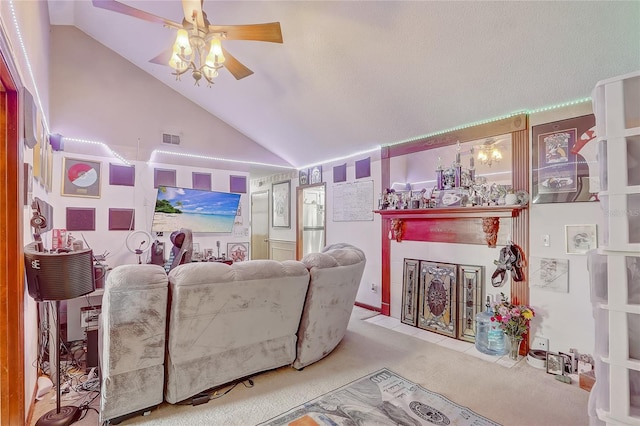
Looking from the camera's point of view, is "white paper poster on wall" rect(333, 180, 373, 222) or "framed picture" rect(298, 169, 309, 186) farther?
"framed picture" rect(298, 169, 309, 186)

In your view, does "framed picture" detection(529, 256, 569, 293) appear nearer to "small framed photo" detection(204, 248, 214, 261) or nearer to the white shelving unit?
the white shelving unit

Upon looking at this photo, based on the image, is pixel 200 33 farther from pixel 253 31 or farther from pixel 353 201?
pixel 353 201

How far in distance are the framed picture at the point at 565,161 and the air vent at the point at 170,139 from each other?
4.62m

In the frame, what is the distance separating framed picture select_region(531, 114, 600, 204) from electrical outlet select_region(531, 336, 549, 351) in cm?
133

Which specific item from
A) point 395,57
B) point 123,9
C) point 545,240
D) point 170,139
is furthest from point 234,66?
point 545,240

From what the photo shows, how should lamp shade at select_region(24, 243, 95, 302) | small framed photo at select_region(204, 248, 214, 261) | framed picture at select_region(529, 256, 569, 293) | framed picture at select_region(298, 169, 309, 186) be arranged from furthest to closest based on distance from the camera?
framed picture at select_region(298, 169, 309, 186)
small framed photo at select_region(204, 248, 214, 261)
framed picture at select_region(529, 256, 569, 293)
lamp shade at select_region(24, 243, 95, 302)

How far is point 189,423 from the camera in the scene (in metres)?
1.94

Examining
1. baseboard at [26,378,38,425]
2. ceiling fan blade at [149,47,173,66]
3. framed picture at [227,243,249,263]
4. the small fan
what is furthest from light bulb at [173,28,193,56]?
framed picture at [227,243,249,263]

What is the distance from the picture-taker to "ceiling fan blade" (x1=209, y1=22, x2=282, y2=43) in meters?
2.17

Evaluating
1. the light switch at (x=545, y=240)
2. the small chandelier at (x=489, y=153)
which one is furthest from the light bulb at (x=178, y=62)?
the light switch at (x=545, y=240)

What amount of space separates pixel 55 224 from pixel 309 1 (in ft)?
12.7

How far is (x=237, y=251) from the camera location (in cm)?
518

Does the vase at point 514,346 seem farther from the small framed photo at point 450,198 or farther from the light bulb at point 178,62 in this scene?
the light bulb at point 178,62

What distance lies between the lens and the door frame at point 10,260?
1.54 metres
